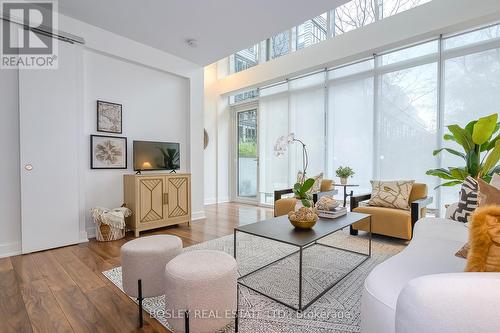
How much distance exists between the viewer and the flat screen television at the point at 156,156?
3.80m

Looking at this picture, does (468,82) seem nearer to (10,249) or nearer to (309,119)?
(309,119)

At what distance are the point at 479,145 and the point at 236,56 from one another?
5316 mm

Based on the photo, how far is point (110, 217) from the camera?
3.22 m

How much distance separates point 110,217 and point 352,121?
416cm

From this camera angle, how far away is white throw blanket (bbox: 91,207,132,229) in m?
3.20

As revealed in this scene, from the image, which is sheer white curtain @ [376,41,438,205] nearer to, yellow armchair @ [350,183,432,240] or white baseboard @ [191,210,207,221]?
yellow armchair @ [350,183,432,240]

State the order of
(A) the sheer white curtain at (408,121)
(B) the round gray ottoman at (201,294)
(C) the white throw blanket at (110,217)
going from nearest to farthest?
1. (B) the round gray ottoman at (201,294)
2. (C) the white throw blanket at (110,217)
3. (A) the sheer white curtain at (408,121)

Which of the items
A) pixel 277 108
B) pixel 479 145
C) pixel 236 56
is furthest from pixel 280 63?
pixel 479 145

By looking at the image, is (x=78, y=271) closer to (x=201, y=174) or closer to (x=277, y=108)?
(x=201, y=174)

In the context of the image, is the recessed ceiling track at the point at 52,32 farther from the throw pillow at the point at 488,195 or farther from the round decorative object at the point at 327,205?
the throw pillow at the point at 488,195

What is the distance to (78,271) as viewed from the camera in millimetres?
2350

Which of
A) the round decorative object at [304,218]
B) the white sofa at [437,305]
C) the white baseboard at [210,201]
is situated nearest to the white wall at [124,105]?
the white baseboard at [210,201]

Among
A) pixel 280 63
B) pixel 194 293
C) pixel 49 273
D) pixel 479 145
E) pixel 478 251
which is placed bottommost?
pixel 49 273

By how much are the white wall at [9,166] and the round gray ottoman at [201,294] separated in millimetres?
2661
